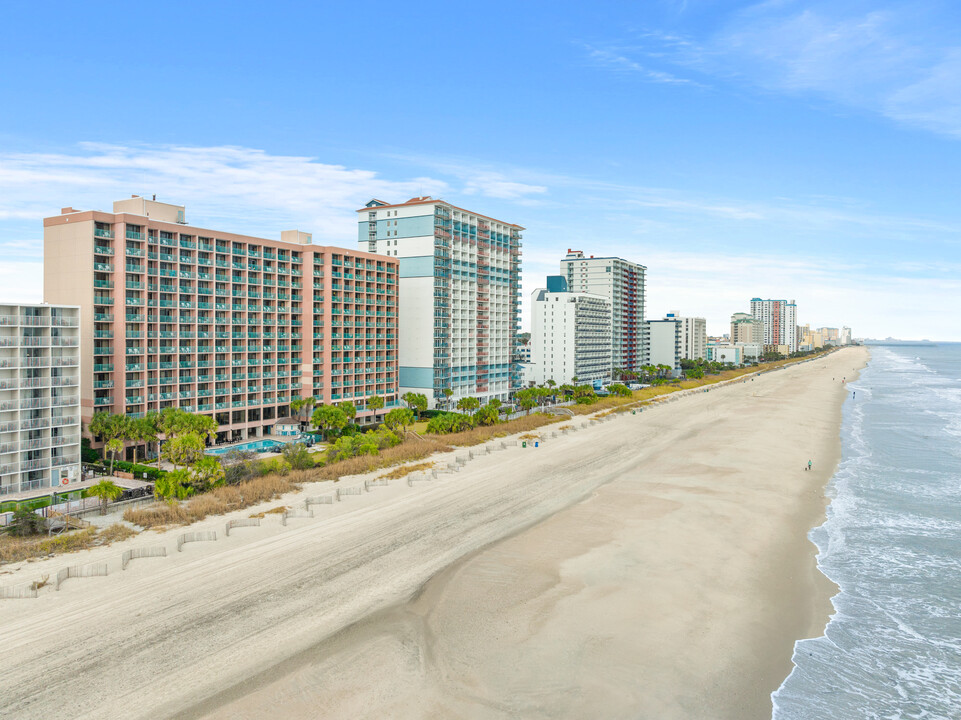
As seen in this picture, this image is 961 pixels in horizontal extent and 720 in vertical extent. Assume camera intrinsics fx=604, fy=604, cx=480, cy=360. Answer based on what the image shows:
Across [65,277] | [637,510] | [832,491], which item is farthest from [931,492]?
[65,277]

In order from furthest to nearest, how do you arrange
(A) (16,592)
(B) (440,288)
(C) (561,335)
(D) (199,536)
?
1. (C) (561,335)
2. (B) (440,288)
3. (D) (199,536)
4. (A) (16,592)

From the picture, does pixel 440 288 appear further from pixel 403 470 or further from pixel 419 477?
pixel 419 477

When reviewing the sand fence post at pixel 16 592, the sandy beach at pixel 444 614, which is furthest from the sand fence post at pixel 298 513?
the sand fence post at pixel 16 592

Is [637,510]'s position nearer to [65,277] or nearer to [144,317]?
[144,317]

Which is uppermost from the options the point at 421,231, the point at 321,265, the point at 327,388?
the point at 421,231

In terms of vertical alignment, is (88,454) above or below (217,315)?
below

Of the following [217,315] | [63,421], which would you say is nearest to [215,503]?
[63,421]
